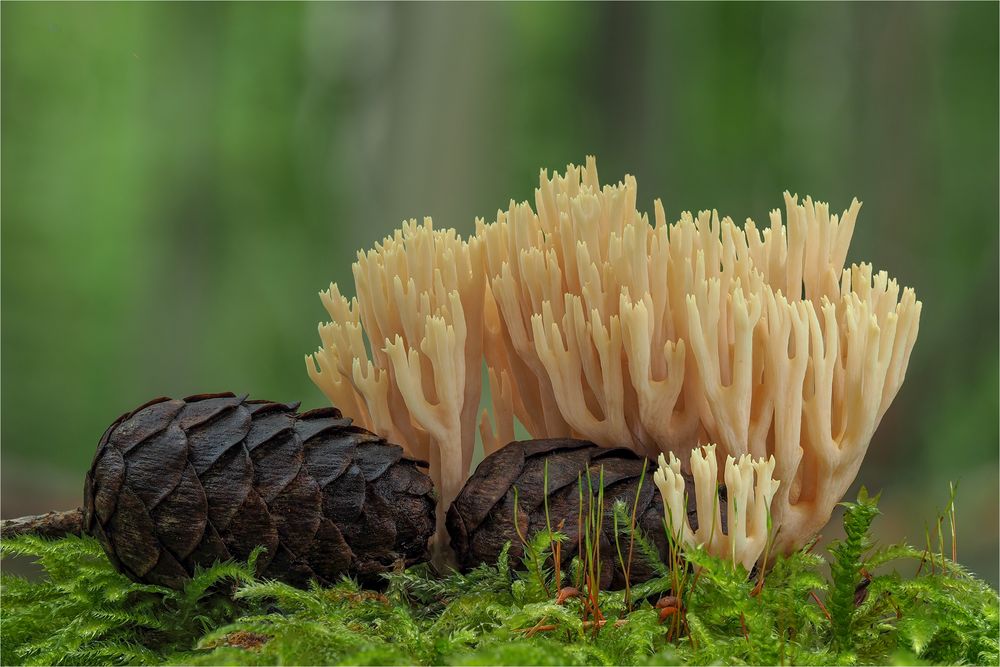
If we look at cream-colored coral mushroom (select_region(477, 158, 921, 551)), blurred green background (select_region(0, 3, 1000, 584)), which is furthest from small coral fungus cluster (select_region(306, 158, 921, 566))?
blurred green background (select_region(0, 3, 1000, 584))

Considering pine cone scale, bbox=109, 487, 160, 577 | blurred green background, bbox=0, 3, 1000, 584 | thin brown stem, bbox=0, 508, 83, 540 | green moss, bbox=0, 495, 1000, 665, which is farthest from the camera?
blurred green background, bbox=0, 3, 1000, 584

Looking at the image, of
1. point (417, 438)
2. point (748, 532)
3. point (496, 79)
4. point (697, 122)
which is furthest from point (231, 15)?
point (748, 532)

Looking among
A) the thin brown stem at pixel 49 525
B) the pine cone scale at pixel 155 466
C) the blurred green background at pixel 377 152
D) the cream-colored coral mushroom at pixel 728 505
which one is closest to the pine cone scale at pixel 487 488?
the cream-colored coral mushroom at pixel 728 505

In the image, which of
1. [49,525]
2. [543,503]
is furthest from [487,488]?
[49,525]

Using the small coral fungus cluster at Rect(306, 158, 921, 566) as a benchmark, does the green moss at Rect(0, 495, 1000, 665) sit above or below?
below

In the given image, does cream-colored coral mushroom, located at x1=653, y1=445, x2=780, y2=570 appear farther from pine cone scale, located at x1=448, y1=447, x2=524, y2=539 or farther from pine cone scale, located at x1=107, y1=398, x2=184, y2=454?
pine cone scale, located at x1=107, y1=398, x2=184, y2=454
